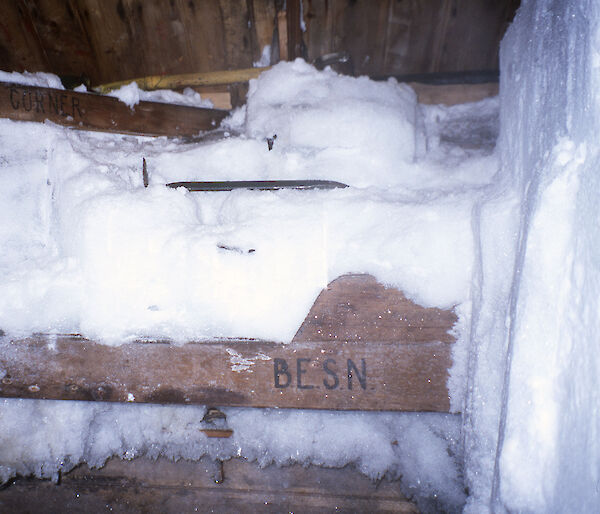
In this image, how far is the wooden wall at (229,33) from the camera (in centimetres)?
142

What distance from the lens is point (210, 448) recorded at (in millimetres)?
1146

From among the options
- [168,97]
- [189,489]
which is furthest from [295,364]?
[168,97]

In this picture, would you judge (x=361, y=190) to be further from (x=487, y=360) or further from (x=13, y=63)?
(x=13, y=63)

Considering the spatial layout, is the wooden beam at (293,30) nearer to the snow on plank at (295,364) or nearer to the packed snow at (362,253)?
the packed snow at (362,253)

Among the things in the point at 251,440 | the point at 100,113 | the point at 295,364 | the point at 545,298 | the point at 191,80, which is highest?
the point at 191,80

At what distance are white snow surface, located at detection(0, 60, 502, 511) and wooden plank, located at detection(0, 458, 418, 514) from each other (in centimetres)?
6

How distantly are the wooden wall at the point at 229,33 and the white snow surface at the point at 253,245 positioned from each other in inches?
13.6

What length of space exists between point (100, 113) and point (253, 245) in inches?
32.5

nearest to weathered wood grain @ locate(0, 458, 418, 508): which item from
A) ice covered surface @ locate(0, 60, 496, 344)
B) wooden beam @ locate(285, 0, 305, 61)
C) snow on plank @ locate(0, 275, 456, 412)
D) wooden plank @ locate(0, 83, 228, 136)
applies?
snow on plank @ locate(0, 275, 456, 412)

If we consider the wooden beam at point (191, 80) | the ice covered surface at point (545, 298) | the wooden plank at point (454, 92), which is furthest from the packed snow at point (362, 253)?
the wooden beam at point (191, 80)

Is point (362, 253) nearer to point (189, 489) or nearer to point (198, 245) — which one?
point (198, 245)

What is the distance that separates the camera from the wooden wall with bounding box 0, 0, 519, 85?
1.42m

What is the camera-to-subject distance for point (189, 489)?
1167 millimetres

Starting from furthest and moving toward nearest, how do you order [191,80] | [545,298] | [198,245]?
[191,80], [198,245], [545,298]
